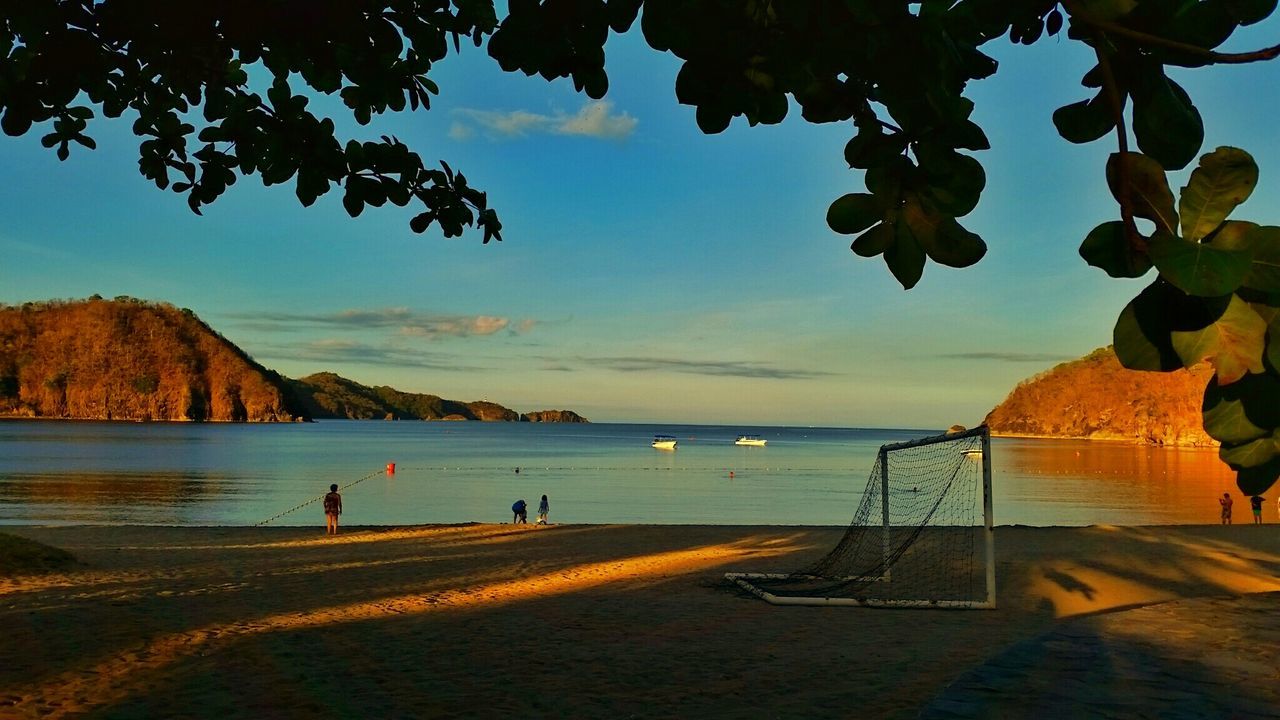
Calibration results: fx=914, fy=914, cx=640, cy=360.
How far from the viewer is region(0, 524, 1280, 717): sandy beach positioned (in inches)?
300

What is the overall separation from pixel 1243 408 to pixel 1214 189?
389 mm

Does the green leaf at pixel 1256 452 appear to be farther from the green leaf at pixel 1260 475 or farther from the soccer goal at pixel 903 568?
the soccer goal at pixel 903 568

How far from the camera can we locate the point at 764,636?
10.5 m

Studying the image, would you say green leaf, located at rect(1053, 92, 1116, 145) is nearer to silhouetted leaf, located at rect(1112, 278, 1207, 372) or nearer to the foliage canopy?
the foliage canopy

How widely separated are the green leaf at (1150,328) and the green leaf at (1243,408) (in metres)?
0.13

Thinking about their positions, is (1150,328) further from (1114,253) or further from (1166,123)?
(1166,123)

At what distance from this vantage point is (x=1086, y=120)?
5.08 feet

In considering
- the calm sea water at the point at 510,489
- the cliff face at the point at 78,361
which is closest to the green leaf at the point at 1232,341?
the calm sea water at the point at 510,489

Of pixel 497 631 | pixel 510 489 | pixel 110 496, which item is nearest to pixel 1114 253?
pixel 497 631

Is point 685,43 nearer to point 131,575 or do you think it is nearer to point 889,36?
point 889,36

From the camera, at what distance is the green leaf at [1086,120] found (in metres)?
1.53

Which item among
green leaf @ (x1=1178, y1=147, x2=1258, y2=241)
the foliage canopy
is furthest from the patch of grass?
green leaf @ (x1=1178, y1=147, x2=1258, y2=241)

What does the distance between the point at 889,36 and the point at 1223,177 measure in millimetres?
580

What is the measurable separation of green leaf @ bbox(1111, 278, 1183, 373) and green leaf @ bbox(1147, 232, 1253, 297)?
0.33 ft
